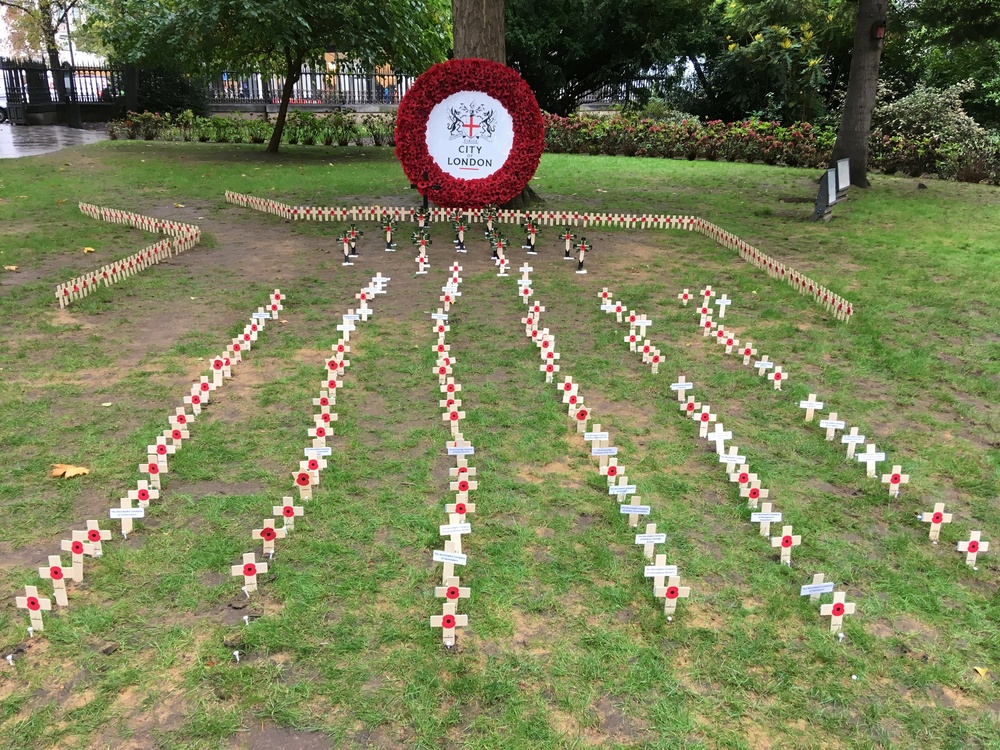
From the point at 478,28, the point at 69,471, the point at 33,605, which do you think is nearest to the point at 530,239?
the point at 478,28

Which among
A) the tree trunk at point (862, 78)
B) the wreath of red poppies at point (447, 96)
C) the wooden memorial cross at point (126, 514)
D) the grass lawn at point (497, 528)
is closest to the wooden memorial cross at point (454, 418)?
the grass lawn at point (497, 528)

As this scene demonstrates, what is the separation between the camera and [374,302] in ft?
25.1

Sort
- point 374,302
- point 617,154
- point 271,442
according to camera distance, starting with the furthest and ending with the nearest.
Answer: point 617,154 → point 374,302 → point 271,442

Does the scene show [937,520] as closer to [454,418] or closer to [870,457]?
[870,457]

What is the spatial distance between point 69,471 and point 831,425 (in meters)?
4.66

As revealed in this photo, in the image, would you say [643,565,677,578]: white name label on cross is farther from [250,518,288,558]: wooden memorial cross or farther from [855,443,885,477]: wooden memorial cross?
[855,443,885,477]: wooden memorial cross

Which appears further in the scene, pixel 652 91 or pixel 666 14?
pixel 652 91

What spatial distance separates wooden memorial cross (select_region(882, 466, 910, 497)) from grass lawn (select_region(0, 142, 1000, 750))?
7cm

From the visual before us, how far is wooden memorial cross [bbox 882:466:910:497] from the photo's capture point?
4.20m

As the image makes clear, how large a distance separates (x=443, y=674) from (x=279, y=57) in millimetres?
21561

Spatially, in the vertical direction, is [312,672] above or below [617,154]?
below

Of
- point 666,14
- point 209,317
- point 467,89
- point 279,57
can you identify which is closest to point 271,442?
point 209,317

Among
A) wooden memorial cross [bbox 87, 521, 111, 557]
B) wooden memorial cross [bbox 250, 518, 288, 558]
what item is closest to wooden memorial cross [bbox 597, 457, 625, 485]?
wooden memorial cross [bbox 250, 518, 288, 558]

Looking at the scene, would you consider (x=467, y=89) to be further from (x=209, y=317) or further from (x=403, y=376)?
(x=403, y=376)
